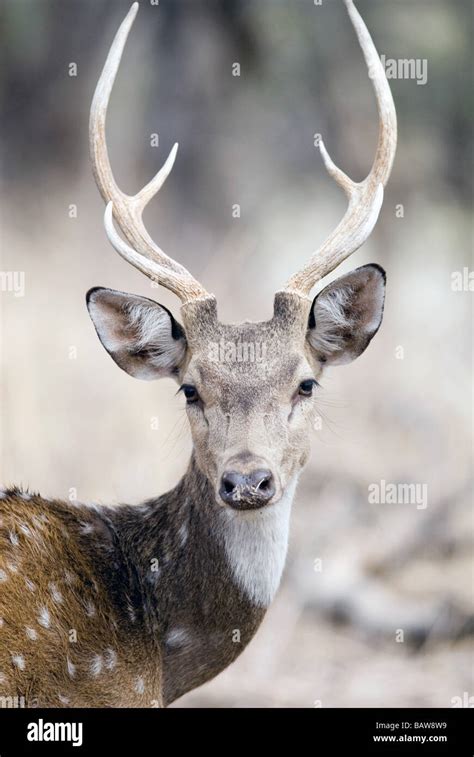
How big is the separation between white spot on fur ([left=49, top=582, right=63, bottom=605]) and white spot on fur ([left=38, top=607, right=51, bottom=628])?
0.06 m

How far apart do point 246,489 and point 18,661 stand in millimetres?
1016

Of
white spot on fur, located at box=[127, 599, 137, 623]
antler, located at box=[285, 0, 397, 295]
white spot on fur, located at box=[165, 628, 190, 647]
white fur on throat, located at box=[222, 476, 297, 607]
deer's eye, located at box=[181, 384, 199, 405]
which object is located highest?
antler, located at box=[285, 0, 397, 295]

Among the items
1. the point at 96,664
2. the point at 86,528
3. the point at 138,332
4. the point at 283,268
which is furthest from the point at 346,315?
the point at 283,268

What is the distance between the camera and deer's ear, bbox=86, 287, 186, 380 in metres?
4.72

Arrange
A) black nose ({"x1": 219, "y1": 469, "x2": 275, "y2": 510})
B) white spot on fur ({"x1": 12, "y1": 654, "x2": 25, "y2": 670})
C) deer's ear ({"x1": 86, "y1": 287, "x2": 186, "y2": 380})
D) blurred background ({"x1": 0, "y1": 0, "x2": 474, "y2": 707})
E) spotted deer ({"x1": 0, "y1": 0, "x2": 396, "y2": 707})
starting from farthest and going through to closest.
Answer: blurred background ({"x1": 0, "y1": 0, "x2": 474, "y2": 707})
deer's ear ({"x1": 86, "y1": 287, "x2": 186, "y2": 380})
spotted deer ({"x1": 0, "y1": 0, "x2": 396, "y2": 707})
white spot on fur ({"x1": 12, "y1": 654, "x2": 25, "y2": 670})
black nose ({"x1": 219, "y1": 469, "x2": 275, "y2": 510})

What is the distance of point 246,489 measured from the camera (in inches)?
161

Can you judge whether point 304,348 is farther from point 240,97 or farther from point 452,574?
point 240,97

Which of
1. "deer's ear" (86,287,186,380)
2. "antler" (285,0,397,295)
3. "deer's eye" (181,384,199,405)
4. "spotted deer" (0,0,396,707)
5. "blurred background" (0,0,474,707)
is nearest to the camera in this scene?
"spotted deer" (0,0,396,707)

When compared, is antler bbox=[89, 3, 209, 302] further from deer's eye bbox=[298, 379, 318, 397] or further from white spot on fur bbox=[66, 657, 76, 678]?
white spot on fur bbox=[66, 657, 76, 678]

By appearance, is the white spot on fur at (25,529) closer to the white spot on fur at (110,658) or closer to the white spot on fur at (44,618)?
the white spot on fur at (44,618)

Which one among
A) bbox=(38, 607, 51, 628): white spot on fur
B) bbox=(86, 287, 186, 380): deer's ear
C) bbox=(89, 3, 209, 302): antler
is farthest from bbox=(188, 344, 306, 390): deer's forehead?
bbox=(38, 607, 51, 628): white spot on fur

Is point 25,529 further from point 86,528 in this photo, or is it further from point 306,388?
point 306,388

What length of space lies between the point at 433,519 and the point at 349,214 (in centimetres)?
453

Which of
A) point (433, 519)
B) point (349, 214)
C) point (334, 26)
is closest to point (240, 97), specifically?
point (334, 26)
